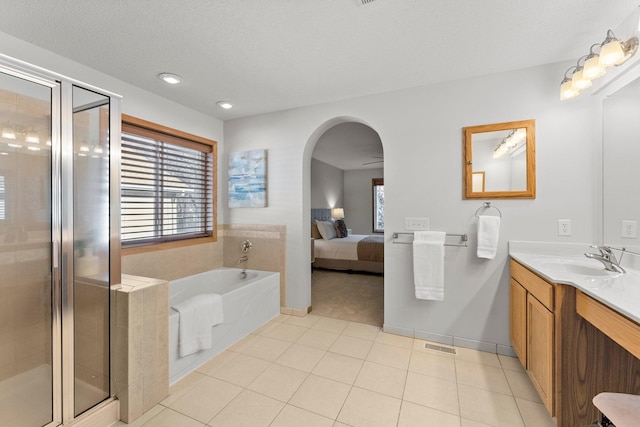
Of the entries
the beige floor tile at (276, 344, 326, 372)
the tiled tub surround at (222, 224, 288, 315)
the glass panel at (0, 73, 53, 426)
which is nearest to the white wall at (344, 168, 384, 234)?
the tiled tub surround at (222, 224, 288, 315)

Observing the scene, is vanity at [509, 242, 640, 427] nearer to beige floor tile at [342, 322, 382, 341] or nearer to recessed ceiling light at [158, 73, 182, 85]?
beige floor tile at [342, 322, 382, 341]

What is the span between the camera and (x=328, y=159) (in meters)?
6.41

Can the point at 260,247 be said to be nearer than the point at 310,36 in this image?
No

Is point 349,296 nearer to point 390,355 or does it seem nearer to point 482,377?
point 390,355

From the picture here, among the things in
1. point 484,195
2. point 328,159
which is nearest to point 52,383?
point 484,195

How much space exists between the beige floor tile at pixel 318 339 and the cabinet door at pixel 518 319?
4.81ft

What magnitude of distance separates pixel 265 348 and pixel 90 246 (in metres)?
1.56

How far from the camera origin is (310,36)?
1.80m

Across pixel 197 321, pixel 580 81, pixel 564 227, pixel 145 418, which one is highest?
pixel 580 81

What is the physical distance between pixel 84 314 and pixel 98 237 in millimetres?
437

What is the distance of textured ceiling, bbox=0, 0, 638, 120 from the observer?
5.04ft

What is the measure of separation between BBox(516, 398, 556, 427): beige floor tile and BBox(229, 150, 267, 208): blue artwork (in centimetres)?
280

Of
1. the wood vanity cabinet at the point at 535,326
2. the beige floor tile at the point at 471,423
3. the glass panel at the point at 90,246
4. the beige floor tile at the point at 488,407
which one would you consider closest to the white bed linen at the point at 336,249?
the wood vanity cabinet at the point at 535,326

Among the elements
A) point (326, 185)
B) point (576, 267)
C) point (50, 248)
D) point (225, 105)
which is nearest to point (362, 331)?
point (576, 267)
